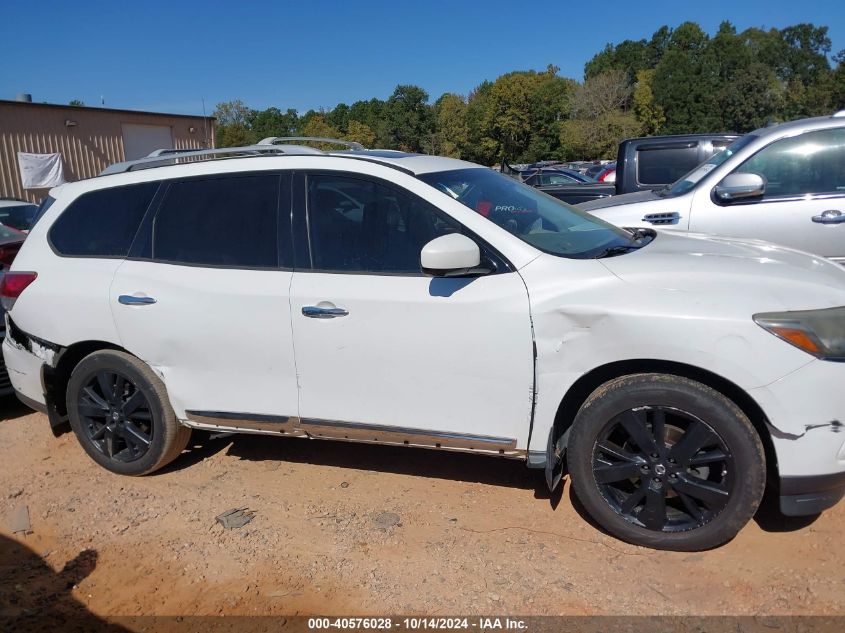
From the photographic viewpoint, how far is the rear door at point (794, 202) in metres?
5.20

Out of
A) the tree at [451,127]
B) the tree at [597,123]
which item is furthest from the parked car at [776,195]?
the tree at [451,127]

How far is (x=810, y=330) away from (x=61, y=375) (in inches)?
164

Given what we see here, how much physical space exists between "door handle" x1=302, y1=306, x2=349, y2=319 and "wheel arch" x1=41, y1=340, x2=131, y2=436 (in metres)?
1.43

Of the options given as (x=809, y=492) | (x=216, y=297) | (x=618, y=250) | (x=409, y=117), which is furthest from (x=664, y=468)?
(x=409, y=117)

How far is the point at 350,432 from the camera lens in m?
3.49

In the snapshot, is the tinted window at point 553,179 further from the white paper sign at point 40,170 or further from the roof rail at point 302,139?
the roof rail at point 302,139

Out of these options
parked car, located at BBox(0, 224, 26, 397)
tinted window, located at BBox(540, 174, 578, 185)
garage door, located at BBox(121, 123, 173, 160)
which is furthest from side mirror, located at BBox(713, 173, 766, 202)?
garage door, located at BBox(121, 123, 173, 160)

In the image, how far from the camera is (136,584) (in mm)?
3094

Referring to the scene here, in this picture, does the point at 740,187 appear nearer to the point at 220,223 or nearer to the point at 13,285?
the point at 220,223

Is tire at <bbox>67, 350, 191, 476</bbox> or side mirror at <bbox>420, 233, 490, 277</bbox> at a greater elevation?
side mirror at <bbox>420, 233, 490, 277</bbox>

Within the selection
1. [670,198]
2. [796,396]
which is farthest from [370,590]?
[670,198]

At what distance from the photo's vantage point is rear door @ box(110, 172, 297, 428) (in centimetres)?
352

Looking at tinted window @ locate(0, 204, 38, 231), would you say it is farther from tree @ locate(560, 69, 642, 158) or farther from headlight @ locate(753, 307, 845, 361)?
tree @ locate(560, 69, 642, 158)

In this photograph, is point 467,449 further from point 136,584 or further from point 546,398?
point 136,584
